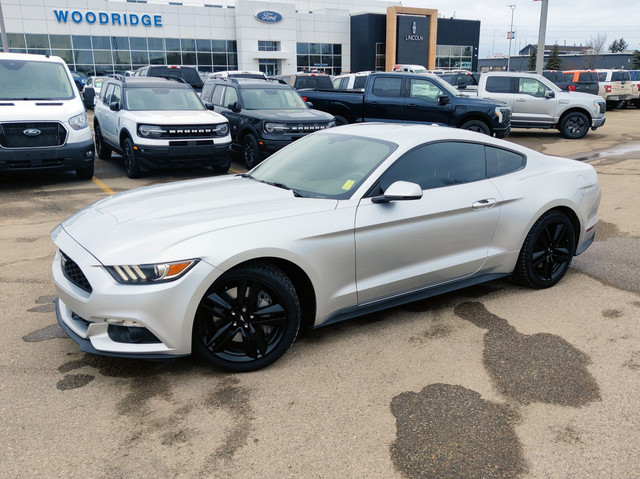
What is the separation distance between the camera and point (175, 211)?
12.9ft

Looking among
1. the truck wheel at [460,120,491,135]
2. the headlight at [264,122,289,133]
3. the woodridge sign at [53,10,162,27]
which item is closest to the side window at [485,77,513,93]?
the truck wheel at [460,120,491,135]

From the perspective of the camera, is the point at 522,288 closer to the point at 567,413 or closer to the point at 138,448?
the point at 567,413

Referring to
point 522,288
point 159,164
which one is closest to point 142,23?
point 159,164

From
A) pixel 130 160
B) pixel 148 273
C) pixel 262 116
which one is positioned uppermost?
pixel 262 116

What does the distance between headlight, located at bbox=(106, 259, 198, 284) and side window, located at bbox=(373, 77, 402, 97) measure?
1184 centimetres

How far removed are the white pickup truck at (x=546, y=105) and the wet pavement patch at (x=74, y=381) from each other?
15.7 m

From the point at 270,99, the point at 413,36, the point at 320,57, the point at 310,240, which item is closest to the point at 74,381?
the point at 310,240

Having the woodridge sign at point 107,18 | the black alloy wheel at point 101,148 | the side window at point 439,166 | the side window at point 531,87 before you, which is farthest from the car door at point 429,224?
the woodridge sign at point 107,18

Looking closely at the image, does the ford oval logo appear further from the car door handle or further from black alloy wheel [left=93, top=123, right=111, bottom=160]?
the car door handle

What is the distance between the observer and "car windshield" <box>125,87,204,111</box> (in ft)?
37.1

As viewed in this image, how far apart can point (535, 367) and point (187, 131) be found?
321 inches

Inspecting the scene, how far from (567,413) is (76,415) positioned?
9.03 ft

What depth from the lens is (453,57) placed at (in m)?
58.5

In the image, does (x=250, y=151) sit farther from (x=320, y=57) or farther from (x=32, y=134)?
(x=320, y=57)
